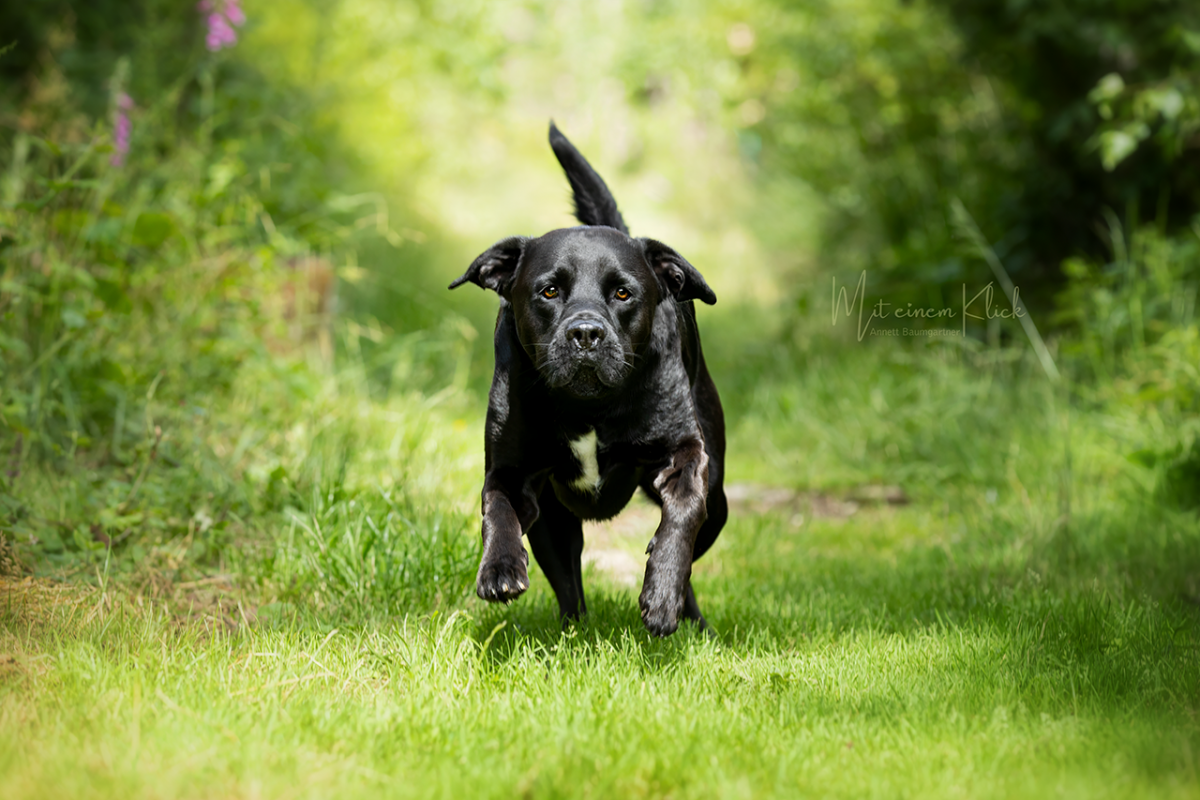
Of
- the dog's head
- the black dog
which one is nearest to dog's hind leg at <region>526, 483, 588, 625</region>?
the black dog

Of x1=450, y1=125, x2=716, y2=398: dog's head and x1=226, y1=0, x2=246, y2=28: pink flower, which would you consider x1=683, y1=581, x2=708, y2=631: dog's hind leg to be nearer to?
x1=450, y1=125, x2=716, y2=398: dog's head

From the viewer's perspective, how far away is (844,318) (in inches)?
346

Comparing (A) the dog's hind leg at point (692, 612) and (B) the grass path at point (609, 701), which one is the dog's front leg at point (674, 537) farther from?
(A) the dog's hind leg at point (692, 612)

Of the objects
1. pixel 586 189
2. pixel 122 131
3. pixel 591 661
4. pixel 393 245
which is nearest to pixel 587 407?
pixel 591 661

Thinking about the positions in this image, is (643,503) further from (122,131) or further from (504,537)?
(122,131)

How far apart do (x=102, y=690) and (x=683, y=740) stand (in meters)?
1.39

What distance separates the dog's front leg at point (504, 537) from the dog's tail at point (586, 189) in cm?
128

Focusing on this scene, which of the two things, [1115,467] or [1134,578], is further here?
[1115,467]

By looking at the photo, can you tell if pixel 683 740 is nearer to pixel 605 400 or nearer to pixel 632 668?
pixel 632 668

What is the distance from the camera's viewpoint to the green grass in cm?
214

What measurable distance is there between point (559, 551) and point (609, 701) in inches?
35.7

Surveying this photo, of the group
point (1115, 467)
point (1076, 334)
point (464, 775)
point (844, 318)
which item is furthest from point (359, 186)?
point (464, 775)

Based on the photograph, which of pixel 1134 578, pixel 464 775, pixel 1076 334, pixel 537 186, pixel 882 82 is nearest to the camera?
pixel 464 775

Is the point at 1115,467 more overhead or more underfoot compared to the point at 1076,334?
more underfoot
